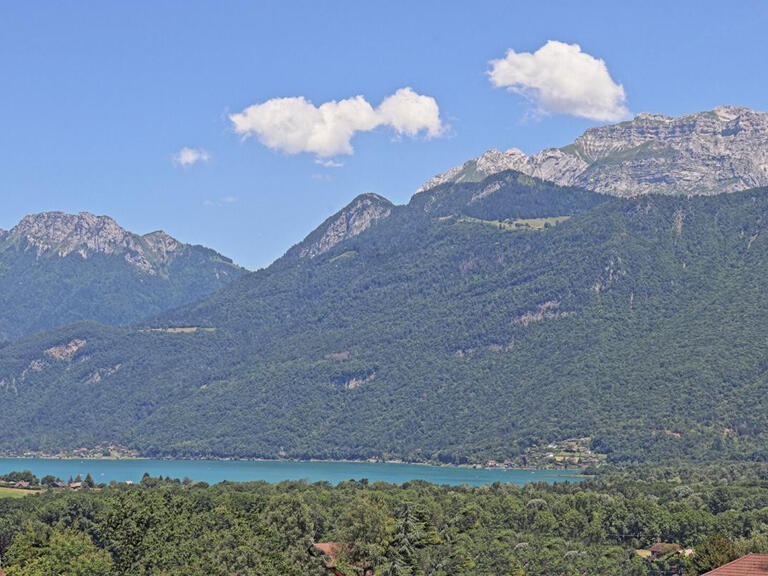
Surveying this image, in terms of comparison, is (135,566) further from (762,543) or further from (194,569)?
(762,543)

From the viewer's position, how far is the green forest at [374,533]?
336ft

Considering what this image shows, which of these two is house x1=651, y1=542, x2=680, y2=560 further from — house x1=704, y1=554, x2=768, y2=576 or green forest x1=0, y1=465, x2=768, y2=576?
house x1=704, y1=554, x2=768, y2=576

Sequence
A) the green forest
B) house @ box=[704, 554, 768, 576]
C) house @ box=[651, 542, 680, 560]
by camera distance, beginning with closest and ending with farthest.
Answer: house @ box=[704, 554, 768, 576], the green forest, house @ box=[651, 542, 680, 560]

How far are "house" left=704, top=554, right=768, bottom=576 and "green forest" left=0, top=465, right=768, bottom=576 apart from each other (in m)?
17.0

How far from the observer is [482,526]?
148m

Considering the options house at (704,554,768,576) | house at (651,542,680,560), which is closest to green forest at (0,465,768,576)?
house at (651,542,680,560)

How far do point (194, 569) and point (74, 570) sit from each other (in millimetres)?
11338

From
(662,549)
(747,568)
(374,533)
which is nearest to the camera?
(747,568)

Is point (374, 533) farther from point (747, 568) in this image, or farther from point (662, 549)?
point (662, 549)

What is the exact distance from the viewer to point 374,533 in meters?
103

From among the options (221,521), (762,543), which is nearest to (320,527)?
(221,521)

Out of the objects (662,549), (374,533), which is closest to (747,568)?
(374,533)

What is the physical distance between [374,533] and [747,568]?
32252mm

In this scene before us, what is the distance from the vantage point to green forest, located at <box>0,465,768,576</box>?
102 meters
